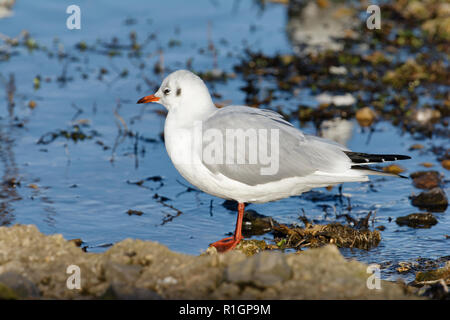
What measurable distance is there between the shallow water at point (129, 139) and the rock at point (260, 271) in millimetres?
1640

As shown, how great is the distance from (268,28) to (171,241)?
22.4ft

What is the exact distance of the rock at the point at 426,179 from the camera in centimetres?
723

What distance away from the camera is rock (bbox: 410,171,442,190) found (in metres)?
7.23

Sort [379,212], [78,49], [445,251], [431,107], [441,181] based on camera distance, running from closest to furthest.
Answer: [445,251], [379,212], [441,181], [431,107], [78,49]

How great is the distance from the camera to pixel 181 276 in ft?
13.9

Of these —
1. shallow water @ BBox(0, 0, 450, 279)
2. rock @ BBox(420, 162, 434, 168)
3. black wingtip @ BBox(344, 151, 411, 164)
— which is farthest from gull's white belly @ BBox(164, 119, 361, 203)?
rock @ BBox(420, 162, 434, 168)

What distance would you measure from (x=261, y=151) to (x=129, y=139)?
2995 mm

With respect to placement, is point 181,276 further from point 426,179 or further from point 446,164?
point 446,164

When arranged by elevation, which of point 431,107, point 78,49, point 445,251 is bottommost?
point 445,251

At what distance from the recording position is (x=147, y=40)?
11.3m
